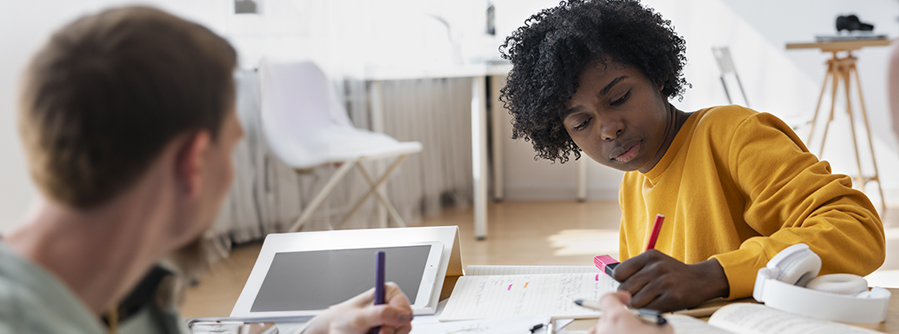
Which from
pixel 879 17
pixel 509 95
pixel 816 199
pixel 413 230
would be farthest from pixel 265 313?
pixel 879 17

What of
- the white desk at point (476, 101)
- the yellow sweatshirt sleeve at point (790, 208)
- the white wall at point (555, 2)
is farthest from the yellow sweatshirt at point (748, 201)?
the white wall at point (555, 2)

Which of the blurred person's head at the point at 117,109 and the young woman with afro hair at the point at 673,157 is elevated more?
the blurred person's head at the point at 117,109

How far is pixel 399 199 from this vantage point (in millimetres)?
3338

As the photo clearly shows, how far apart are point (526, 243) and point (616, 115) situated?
1.96m

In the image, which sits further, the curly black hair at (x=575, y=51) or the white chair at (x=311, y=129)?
the white chair at (x=311, y=129)

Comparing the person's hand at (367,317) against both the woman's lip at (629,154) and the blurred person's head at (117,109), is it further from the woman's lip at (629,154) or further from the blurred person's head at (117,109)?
the woman's lip at (629,154)

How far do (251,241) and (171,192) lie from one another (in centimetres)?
255

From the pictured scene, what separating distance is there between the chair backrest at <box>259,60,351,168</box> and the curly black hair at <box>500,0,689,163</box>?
4.99 ft

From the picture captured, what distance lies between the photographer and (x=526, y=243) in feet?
9.55

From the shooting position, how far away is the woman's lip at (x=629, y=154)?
103 cm

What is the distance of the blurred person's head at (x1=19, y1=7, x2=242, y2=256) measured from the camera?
13.2 inches

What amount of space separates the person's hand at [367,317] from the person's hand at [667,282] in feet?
0.79

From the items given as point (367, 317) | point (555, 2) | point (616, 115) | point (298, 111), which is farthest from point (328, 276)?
point (555, 2)

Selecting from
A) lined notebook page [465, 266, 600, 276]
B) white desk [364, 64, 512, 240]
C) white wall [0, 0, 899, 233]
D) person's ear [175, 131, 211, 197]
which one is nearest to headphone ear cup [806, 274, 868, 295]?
lined notebook page [465, 266, 600, 276]
